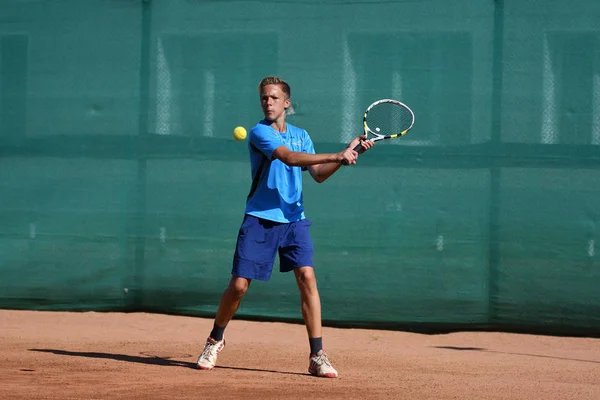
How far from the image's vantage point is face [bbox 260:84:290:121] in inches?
201

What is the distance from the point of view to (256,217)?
16.8ft

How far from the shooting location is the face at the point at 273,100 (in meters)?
5.11

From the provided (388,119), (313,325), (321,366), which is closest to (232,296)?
(313,325)

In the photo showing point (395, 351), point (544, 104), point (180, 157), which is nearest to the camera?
point (395, 351)

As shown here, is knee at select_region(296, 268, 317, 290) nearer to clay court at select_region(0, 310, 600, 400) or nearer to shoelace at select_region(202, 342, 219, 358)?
clay court at select_region(0, 310, 600, 400)

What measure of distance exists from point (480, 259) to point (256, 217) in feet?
6.84

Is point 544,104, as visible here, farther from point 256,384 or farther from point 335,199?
point 256,384

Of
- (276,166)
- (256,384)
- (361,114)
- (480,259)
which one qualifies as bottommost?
(256,384)

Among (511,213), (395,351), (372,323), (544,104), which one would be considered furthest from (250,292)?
(544,104)

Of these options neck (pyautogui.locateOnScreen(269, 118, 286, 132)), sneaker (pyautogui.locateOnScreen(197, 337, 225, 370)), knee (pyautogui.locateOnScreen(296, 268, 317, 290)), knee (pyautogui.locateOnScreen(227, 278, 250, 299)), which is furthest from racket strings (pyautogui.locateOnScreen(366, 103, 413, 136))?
sneaker (pyautogui.locateOnScreen(197, 337, 225, 370))

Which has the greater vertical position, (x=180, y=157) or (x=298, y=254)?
(x=180, y=157)

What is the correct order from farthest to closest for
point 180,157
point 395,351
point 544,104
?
point 180,157, point 544,104, point 395,351

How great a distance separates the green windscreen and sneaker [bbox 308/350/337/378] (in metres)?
1.78

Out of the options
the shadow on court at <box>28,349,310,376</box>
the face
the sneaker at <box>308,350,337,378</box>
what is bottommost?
the shadow on court at <box>28,349,310,376</box>
